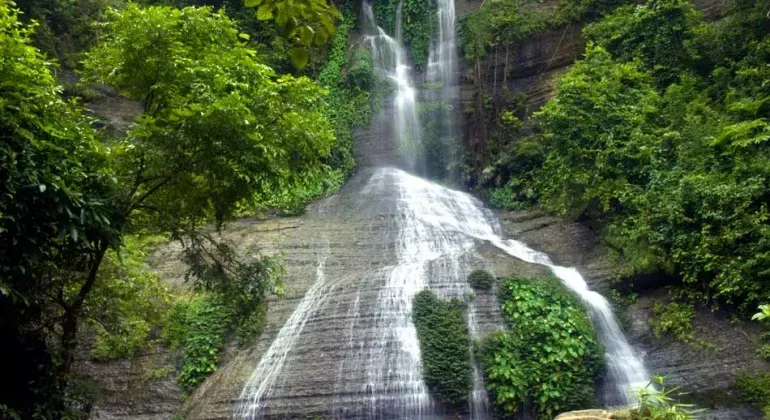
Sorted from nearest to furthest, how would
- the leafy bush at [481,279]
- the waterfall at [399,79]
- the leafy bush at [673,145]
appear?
the leafy bush at [673,145], the leafy bush at [481,279], the waterfall at [399,79]

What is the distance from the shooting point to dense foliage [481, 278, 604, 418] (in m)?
10.4

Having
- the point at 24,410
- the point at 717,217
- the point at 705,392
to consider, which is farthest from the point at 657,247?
the point at 24,410

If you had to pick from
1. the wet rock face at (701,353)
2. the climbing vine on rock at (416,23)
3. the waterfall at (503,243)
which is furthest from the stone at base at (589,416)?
the climbing vine on rock at (416,23)

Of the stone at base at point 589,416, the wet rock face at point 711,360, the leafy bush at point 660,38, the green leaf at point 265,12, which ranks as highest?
the leafy bush at point 660,38

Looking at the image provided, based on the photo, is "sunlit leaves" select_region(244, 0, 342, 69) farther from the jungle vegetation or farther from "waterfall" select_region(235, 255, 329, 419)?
"waterfall" select_region(235, 255, 329, 419)

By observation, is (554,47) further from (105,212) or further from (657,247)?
(105,212)

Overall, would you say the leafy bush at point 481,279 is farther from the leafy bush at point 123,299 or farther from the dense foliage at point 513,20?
the dense foliage at point 513,20

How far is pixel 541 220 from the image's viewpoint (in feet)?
52.8

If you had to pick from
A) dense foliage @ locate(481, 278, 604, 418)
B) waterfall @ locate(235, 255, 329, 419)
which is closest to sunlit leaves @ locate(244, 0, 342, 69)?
dense foliage @ locate(481, 278, 604, 418)

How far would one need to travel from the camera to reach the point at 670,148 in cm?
1354

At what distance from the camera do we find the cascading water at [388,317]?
10.5 meters

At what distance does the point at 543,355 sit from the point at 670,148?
18.8 ft

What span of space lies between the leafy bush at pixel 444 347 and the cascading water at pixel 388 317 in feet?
0.50

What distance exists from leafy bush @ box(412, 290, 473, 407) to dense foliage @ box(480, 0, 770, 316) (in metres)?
3.83
